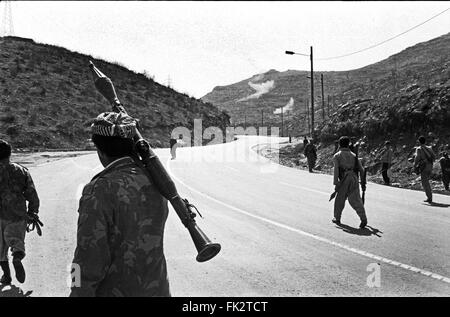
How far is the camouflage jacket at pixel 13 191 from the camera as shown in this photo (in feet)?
19.5

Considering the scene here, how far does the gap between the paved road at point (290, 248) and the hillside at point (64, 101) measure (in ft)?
109

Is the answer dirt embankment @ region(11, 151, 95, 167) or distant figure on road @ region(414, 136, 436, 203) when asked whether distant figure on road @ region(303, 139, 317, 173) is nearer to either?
distant figure on road @ region(414, 136, 436, 203)

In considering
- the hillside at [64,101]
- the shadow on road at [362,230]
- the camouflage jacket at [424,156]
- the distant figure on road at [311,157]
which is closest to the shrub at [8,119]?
the hillside at [64,101]

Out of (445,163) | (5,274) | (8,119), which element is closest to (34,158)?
(8,119)

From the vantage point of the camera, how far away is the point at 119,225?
244 cm

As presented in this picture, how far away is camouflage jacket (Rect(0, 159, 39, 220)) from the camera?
234 inches

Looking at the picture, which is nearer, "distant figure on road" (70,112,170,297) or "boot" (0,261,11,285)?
"distant figure on road" (70,112,170,297)

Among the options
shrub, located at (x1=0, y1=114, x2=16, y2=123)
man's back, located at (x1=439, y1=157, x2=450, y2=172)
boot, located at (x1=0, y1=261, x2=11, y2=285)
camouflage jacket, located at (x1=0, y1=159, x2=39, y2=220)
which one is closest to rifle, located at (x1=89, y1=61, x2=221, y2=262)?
camouflage jacket, located at (x1=0, y1=159, x2=39, y2=220)

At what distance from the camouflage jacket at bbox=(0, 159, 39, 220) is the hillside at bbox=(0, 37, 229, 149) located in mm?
38292

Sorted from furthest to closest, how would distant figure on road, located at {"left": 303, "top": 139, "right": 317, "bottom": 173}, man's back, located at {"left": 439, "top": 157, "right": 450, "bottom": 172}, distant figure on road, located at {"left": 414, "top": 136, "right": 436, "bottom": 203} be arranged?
distant figure on road, located at {"left": 303, "top": 139, "right": 317, "bottom": 173}
man's back, located at {"left": 439, "top": 157, "right": 450, "bottom": 172}
distant figure on road, located at {"left": 414, "top": 136, "right": 436, "bottom": 203}

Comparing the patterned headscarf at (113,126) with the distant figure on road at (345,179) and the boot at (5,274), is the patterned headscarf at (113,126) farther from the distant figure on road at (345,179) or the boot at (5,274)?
the distant figure on road at (345,179)
